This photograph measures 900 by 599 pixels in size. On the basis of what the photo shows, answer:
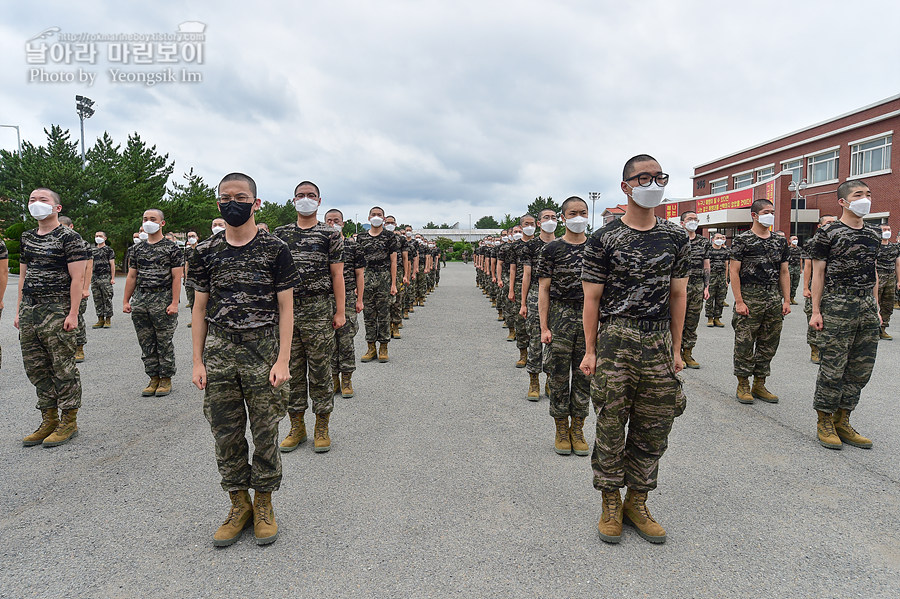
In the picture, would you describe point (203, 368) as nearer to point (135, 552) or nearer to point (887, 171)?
point (135, 552)

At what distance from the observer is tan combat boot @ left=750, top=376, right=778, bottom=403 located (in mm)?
5887

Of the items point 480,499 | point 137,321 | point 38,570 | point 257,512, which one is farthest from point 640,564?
point 137,321

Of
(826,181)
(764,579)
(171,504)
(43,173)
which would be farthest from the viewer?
(826,181)

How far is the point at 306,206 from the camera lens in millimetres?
4566

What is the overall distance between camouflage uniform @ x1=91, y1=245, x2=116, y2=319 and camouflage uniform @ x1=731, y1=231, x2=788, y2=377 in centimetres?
1237

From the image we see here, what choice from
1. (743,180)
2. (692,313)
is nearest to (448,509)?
(692,313)

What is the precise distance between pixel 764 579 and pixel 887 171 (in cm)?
3448

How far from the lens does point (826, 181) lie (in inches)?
1266

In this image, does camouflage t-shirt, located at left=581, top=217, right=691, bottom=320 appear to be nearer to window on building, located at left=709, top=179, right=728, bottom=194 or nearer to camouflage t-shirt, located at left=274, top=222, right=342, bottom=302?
camouflage t-shirt, located at left=274, top=222, right=342, bottom=302

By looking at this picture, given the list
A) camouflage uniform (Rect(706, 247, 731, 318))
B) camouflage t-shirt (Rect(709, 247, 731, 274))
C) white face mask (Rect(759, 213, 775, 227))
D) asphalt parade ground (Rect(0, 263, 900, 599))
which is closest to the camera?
asphalt parade ground (Rect(0, 263, 900, 599))

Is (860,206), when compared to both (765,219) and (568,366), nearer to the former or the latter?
(765,219)

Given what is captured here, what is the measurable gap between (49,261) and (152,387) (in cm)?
216

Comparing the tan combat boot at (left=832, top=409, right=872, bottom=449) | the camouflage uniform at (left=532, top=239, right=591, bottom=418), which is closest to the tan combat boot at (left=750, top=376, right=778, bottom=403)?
the tan combat boot at (left=832, top=409, right=872, bottom=449)

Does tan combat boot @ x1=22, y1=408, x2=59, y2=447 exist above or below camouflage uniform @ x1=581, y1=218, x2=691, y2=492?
below
